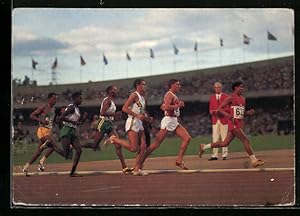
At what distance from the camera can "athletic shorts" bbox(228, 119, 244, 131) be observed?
29.2ft

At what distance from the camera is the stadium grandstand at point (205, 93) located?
8.78 meters

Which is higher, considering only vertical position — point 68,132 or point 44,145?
point 68,132

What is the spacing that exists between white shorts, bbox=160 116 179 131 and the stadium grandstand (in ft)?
0.21

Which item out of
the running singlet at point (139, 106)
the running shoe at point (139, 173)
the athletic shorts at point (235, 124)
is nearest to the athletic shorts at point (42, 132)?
the running singlet at point (139, 106)

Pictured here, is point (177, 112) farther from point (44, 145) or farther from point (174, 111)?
point (44, 145)

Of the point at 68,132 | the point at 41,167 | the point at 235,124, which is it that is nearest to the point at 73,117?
the point at 68,132

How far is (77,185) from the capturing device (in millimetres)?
8922

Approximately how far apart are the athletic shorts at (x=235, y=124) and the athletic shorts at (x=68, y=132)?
1.94 metres

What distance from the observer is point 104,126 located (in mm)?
8930

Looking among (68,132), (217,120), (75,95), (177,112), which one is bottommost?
(68,132)

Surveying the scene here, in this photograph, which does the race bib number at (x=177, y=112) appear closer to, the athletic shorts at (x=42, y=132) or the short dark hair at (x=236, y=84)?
the short dark hair at (x=236, y=84)

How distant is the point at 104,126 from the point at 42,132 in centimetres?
78
